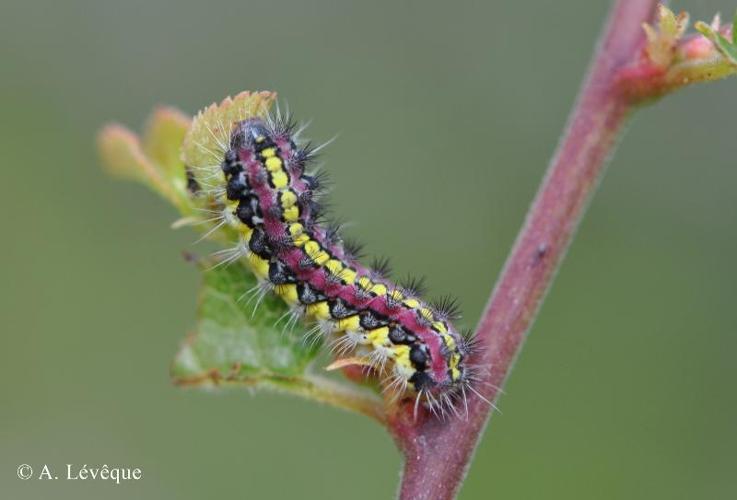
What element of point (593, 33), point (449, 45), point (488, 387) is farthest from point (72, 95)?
point (488, 387)

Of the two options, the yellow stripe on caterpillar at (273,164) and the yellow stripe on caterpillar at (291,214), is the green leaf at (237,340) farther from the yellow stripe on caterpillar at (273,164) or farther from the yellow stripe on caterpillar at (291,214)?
the yellow stripe on caterpillar at (273,164)

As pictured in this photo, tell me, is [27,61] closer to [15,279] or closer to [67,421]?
[15,279]

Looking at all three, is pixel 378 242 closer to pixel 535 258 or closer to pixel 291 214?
pixel 291 214

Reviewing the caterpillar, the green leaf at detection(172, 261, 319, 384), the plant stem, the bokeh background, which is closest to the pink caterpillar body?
the caterpillar

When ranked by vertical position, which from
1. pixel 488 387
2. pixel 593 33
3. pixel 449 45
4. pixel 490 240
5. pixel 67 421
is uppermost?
pixel 593 33

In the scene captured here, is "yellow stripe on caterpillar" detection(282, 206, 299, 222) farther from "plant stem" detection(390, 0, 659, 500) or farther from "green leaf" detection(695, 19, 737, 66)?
"green leaf" detection(695, 19, 737, 66)

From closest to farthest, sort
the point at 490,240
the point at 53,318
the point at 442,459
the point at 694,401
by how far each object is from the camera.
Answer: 1. the point at 442,459
2. the point at 694,401
3. the point at 53,318
4. the point at 490,240

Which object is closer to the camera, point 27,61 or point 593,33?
point 27,61
